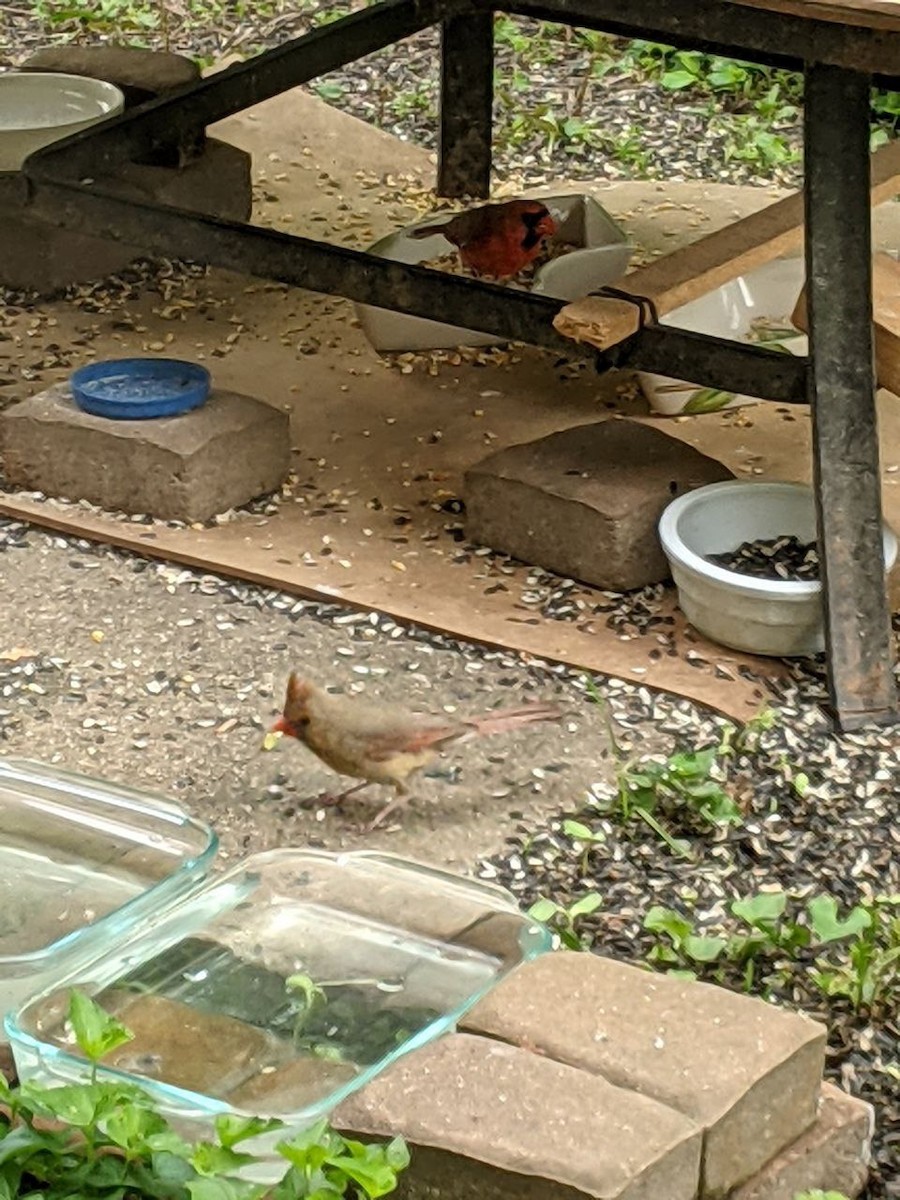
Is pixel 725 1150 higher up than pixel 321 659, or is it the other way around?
pixel 725 1150

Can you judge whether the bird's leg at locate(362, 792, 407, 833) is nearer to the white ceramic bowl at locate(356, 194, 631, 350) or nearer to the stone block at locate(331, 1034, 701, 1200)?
the stone block at locate(331, 1034, 701, 1200)

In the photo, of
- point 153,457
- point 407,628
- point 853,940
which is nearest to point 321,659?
point 407,628

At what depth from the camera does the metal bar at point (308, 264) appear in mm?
4336

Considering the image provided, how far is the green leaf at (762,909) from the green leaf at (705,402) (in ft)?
7.21

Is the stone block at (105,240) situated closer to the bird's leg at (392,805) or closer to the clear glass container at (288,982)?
the bird's leg at (392,805)

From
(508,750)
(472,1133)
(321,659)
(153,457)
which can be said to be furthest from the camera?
(153,457)

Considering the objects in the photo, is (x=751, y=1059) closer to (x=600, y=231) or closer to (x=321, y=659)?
(x=321, y=659)

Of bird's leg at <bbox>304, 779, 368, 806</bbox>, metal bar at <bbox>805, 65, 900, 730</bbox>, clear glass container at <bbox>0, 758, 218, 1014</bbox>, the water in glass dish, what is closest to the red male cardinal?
metal bar at <bbox>805, 65, 900, 730</bbox>

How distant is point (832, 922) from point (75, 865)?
3.60 feet

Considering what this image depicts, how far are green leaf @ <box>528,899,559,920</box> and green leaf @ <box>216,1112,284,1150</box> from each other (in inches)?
40.1

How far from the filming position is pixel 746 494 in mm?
4328

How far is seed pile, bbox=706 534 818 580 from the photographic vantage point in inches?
165

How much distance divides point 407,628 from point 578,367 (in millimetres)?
1541

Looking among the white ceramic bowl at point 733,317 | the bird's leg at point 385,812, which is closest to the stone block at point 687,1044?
the bird's leg at point 385,812
